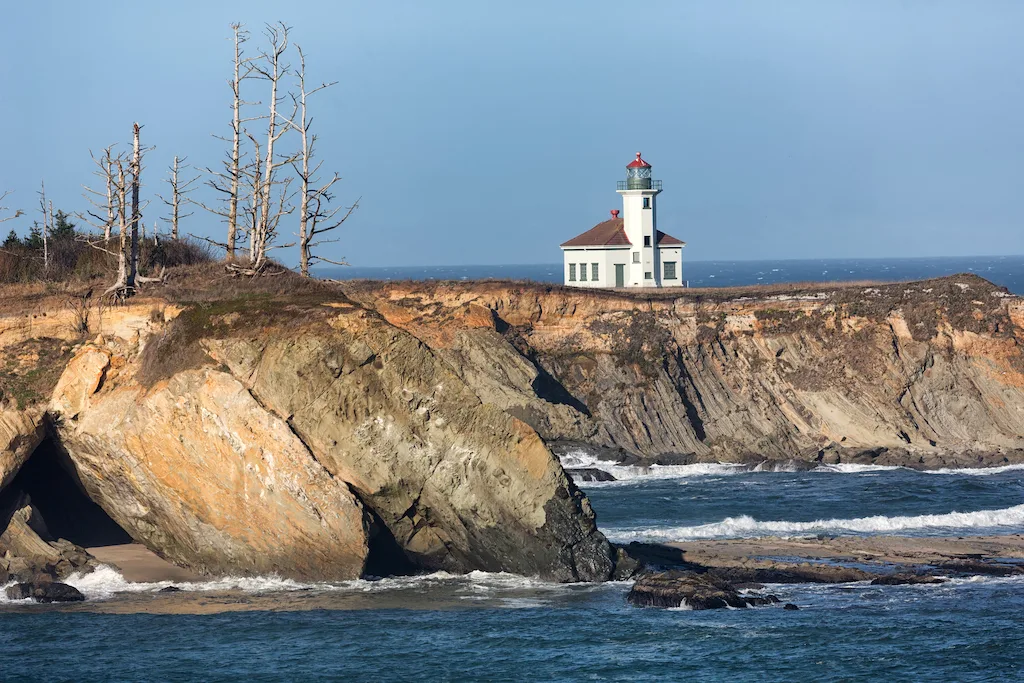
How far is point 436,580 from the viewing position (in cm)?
2770

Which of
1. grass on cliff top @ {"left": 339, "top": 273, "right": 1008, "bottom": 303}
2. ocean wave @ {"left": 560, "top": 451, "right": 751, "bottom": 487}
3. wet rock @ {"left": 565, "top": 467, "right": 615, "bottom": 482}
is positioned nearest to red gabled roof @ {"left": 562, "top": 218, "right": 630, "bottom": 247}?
grass on cliff top @ {"left": 339, "top": 273, "right": 1008, "bottom": 303}

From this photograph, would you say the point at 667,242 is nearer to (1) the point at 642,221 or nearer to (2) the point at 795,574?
(1) the point at 642,221

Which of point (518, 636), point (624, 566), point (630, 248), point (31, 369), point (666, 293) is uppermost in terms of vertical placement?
point (630, 248)

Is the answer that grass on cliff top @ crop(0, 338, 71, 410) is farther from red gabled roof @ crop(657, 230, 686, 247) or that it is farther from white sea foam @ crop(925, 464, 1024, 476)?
red gabled roof @ crop(657, 230, 686, 247)

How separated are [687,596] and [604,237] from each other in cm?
4702

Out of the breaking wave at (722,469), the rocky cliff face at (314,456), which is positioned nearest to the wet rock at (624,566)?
the rocky cliff face at (314,456)

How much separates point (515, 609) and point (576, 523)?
2541 mm

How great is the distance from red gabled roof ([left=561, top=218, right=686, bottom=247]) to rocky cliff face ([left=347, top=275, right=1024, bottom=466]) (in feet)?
38.3

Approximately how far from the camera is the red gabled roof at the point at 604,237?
2792 inches

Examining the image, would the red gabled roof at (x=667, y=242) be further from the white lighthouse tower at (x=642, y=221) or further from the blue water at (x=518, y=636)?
the blue water at (x=518, y=636)

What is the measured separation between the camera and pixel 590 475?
45.6m

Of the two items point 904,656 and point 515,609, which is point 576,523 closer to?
point 515,609

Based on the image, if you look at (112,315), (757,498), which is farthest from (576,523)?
(757,498)

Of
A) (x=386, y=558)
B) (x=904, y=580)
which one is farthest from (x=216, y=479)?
(x=904, y=580)
